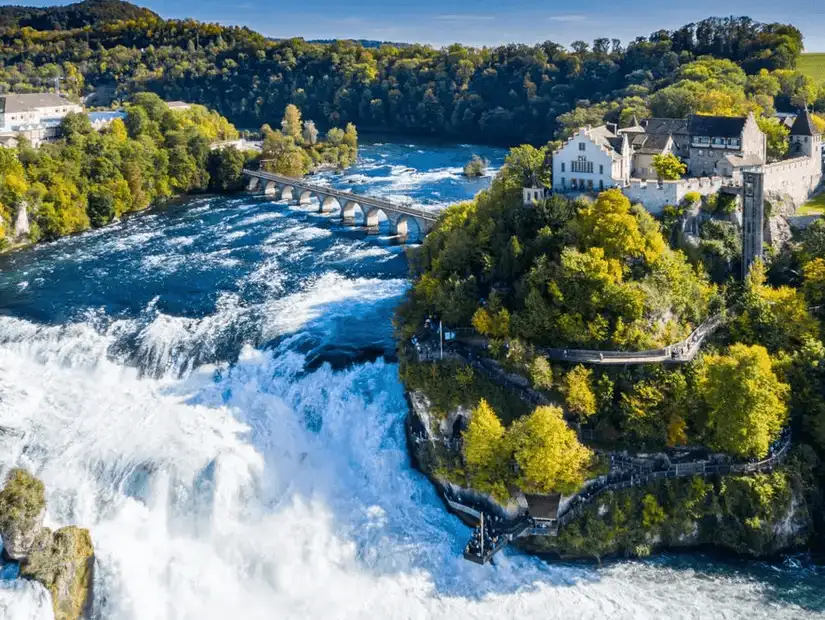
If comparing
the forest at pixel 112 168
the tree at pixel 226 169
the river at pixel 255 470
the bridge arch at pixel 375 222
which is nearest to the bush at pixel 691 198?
the river at pixel 255 470

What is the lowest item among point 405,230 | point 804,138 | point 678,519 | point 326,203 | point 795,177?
point 678,519

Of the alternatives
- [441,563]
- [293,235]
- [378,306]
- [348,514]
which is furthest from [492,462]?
[293,235]

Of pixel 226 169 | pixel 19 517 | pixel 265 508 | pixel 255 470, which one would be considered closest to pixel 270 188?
pixel 226 169

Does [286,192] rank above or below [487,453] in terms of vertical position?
above

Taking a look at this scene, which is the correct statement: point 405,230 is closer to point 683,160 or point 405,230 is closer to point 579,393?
point 683,160

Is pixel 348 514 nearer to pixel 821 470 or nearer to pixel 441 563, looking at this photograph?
pixel 441 563

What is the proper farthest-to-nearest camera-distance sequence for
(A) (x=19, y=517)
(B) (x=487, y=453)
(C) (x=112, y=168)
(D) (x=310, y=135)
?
(D) (x=310, y=135) < (C) (x=112, y=168) < (B) (x=487, y=453) < (A) (x=19, y=517)

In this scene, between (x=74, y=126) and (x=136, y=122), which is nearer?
(x=74, y=126)

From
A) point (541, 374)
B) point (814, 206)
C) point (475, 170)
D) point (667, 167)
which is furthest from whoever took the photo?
point (475, 170)
